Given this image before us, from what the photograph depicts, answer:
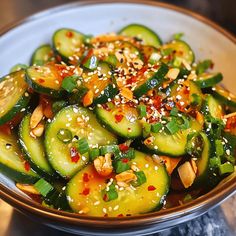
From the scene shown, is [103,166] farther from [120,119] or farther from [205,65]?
[205,65]

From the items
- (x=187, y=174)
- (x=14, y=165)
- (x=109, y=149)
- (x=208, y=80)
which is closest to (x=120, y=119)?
(x=109, y=149)

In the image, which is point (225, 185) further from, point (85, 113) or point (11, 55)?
point (11, 55)

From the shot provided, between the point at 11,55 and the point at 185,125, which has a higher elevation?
the point at 11,55

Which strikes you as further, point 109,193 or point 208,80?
point 208,80

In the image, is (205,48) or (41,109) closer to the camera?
(41,109)

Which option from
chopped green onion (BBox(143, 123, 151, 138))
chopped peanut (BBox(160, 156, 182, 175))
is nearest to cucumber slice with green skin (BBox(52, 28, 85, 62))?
chopped green onion (BBox(143, 123, 151, 138))

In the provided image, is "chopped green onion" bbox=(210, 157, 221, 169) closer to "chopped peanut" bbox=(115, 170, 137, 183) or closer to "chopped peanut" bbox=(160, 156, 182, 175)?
"chopped peanut" bbox=(160, 156, 182, 175)

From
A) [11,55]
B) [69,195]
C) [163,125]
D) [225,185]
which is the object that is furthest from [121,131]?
[11,55]
